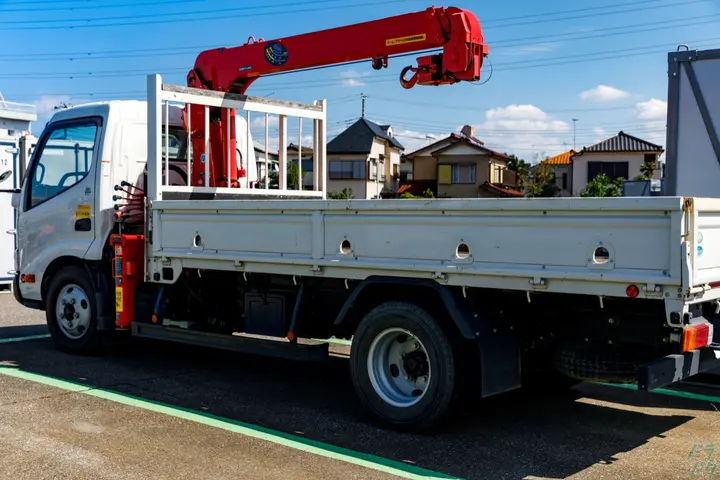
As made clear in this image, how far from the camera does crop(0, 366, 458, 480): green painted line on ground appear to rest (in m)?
5.22

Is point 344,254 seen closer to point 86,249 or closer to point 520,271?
point 520,271

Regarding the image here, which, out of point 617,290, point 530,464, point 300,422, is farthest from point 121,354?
point 617,290

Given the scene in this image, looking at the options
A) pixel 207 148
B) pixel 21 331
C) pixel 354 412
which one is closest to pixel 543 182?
pixel 21 331

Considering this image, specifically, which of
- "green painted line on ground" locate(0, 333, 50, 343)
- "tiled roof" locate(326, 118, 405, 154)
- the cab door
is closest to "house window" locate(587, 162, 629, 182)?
"tiled roof" locate(326, 118, 405, 154)

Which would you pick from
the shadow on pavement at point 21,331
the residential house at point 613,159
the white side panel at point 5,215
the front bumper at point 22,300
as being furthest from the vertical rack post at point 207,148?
the residential house at point 613,159

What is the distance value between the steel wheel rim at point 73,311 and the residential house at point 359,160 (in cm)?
4822

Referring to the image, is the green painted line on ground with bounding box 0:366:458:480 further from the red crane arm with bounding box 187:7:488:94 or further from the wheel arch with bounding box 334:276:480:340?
the red crane arm with bounding box 187:7:488:94

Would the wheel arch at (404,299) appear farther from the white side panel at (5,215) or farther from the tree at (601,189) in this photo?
the tree at (601,189)

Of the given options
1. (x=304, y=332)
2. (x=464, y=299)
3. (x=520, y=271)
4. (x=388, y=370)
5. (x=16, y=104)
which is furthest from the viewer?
(x=16, y=104)

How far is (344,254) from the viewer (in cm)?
640

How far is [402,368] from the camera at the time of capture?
6.23m

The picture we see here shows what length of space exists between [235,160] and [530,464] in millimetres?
5570

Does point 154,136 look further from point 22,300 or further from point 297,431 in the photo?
point 297,431

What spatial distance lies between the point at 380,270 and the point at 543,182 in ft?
196
